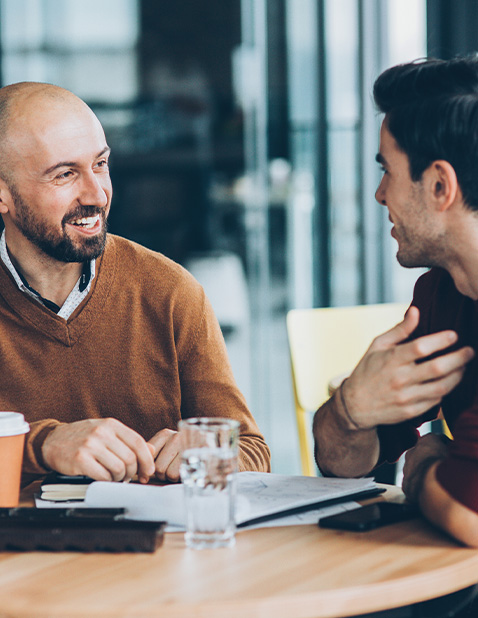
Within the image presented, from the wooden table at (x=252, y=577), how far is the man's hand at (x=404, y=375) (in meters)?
0.19

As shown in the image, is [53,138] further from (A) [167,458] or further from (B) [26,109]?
(A) [167,458]

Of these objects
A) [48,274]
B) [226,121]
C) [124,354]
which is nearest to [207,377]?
[124,354]

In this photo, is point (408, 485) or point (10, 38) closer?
point (408, 485)

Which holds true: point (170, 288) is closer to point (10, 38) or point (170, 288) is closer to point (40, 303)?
point (40, 303)

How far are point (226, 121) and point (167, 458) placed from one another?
8.93 feet

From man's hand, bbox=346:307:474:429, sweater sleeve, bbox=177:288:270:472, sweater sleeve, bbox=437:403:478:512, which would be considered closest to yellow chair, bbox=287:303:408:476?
sweater sleeve, bbox=177:288:270:472

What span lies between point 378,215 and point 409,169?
7.53 ft

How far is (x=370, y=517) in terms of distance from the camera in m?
1.09

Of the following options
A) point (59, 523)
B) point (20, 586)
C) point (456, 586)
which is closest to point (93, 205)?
point (59, 523)

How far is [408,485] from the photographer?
3.86 ft

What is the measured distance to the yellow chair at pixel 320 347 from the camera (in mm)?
2395

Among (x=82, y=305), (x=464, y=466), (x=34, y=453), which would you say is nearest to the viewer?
(x=464, y=466)

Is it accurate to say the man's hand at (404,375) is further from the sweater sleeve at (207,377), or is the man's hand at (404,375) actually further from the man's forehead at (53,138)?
the man's forehead at (53,138)

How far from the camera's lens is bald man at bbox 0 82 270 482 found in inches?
65.1
